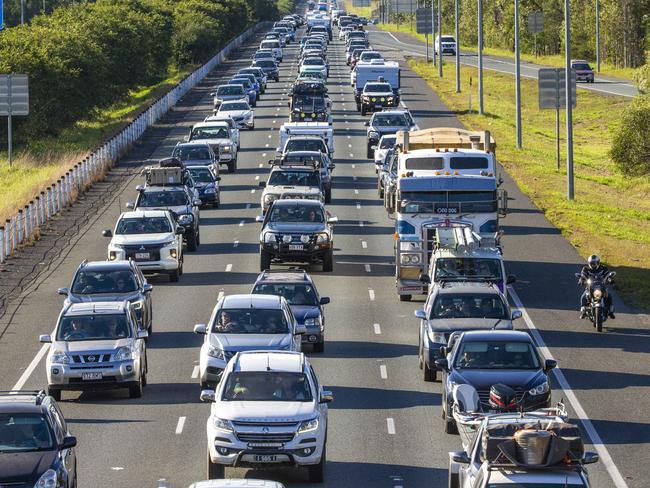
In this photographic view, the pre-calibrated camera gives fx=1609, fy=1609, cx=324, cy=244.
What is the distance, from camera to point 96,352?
27781 mm

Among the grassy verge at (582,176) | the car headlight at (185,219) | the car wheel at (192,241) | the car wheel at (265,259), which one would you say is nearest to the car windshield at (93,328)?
the car wheel at (265,259)

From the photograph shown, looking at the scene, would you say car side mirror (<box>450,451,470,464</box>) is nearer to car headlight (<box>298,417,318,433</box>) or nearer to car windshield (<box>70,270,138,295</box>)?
car headlight (<box>298,417,318,433</box>)

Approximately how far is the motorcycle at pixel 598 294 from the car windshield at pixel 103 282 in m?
9.82

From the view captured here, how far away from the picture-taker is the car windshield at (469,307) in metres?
29.8

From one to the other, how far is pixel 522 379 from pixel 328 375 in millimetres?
6150

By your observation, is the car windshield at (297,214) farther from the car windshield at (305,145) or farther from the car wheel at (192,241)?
the car windshield at (305,145)

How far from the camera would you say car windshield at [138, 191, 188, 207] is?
46.3 m

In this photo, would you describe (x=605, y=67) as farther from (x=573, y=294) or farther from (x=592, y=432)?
(x=592, y=432)

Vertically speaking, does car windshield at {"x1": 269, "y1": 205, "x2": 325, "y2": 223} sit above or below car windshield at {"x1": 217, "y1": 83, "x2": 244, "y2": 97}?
below

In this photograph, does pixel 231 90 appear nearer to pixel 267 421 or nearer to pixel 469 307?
pixel 469 307

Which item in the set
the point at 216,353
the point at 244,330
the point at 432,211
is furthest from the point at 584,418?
the point at 432,211

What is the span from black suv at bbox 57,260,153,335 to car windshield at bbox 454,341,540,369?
952cm

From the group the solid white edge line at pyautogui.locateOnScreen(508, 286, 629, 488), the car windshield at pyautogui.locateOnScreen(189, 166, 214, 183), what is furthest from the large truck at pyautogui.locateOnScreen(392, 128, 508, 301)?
the car windshield at pyautogui.locateOnScreen(189, 166, 214, 183)

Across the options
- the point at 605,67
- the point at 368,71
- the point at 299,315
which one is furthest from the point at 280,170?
the point at 605,67
